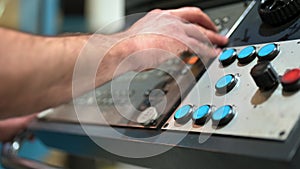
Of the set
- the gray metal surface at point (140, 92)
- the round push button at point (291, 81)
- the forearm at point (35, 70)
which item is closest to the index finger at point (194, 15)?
the gray metal surface at point (140, 92)

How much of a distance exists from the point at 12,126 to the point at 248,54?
0.59 metres

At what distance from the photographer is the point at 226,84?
451mm

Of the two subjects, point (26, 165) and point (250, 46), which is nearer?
point (250, 46)

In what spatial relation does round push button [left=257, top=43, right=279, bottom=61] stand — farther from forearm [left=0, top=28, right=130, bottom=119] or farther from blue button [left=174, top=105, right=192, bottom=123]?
forearm [left=0, top=28, right=130, bottom=119]

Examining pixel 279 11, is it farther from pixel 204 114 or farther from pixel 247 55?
pixel 204 114

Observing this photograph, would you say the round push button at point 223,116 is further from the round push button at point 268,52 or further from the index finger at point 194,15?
the index finger at point 194,15

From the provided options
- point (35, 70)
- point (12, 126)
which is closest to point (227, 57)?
point (35, 70)

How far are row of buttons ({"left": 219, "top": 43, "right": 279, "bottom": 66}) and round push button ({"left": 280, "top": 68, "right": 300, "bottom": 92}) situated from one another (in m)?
0.06

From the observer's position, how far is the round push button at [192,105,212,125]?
0.43 meters

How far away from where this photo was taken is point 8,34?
0.51 metres

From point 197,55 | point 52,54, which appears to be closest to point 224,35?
point 197,55

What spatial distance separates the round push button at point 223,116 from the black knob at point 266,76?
42mm

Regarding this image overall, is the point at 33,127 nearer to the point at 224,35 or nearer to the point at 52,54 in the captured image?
the point at 52,54

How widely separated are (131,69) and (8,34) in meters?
0.18
